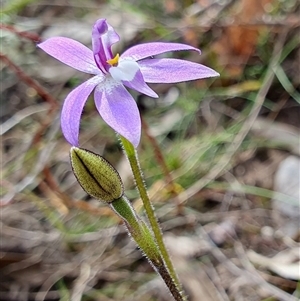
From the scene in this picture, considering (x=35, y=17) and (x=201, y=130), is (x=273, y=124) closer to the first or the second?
(x=201, y=130)

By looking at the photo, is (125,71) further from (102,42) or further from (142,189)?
(142,189)

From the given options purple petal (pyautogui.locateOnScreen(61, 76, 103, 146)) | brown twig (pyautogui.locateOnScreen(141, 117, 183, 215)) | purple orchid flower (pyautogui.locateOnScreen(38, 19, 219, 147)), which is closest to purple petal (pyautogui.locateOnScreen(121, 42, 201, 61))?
purple orchid flower (pyautogui.locateOnScreen(38, 19, 219, 147))

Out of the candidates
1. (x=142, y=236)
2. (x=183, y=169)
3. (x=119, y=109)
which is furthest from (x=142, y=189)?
(x=183, y=169)

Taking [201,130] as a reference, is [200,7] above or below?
above

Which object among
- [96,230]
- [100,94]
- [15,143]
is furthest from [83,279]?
[100,94]

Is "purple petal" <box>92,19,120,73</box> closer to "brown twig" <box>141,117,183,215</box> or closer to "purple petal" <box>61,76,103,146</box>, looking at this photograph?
"purple petal" <box>61,76,103,146</box>

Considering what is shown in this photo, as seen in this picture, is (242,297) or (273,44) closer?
(242,297)

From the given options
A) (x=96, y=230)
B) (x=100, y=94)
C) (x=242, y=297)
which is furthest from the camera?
(x=96, y=230)
